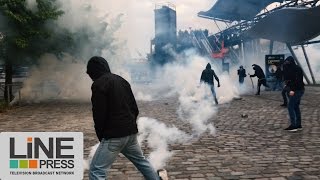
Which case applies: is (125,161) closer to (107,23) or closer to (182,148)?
(182,148)

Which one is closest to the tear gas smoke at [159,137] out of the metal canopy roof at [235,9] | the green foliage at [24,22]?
the green foliage at [24,22]

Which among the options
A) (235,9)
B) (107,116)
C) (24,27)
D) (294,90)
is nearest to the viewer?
(107,116)

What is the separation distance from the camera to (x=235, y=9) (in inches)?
1548

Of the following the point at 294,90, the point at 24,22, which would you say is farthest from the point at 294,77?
the point at 24,22

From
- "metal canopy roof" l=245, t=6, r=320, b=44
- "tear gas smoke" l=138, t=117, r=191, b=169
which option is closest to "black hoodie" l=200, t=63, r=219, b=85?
"tear gas smoke" l=138, t=117, r=191, b=169

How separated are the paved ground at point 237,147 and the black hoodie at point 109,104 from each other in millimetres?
1768

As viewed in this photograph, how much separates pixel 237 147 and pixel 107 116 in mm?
4089

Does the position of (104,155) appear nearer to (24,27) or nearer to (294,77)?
(294,77)

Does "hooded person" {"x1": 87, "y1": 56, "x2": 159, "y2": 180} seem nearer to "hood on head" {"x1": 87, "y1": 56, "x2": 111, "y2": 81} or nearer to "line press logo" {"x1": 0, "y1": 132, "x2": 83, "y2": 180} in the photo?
"hood on head" {"x1": 87, "y1": 56, "x2": 111, "y2": 81}

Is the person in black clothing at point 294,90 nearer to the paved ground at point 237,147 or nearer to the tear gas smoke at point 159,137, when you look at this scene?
the paved ground at point 237,147

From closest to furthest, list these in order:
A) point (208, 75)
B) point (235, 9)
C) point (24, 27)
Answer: point (24, 27) < point (208, 75) < point (235, 9)

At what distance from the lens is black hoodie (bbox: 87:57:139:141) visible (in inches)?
155

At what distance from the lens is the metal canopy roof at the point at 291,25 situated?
2314 centimetres

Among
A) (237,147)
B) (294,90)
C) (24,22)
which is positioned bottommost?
(237,147)
